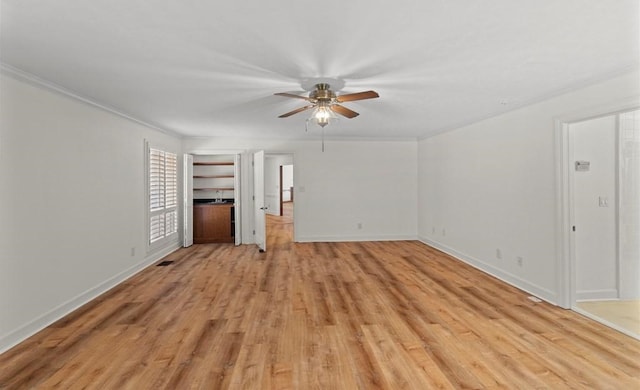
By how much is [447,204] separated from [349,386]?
436cm

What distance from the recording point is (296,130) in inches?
218

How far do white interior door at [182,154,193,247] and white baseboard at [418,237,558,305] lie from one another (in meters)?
5.10

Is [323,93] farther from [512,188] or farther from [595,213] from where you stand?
[595,213]

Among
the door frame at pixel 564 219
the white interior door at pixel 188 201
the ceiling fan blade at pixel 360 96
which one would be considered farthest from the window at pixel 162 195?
the door frame at pixel 564 219

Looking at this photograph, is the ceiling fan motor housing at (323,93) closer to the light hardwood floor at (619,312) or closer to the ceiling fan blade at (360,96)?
the ceiling fan blade at (360,96)

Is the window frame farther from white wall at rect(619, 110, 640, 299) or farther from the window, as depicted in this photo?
white wall at rect(619, 110, 640, 299)

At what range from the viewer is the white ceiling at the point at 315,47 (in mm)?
1678

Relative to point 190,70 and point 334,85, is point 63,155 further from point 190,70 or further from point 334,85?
point 334,85

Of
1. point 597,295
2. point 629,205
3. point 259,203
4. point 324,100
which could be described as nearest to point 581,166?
point 629,205

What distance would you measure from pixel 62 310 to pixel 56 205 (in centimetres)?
105

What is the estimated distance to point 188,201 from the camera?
6.21 meters

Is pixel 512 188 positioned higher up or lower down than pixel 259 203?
higher up

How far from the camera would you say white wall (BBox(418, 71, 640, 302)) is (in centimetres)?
327

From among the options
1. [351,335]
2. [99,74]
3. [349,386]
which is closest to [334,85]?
[99,74]
